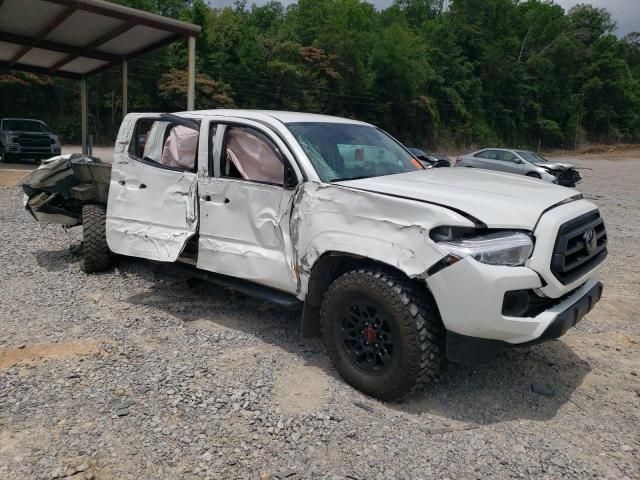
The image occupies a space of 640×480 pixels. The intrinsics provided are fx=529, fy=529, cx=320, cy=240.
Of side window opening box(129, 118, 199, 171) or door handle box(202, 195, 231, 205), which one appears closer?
door handle box(202, 195, 231, 205)

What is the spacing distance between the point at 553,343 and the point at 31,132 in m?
19.0

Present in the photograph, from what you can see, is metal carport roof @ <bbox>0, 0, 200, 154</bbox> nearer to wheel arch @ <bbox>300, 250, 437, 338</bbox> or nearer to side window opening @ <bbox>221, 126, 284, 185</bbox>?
side window opening @ <bbox>221, 126, 284, 185</bbox>

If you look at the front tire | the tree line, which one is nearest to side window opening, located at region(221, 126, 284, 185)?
the front tire

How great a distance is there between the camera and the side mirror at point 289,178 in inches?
149

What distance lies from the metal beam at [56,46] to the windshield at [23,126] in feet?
22.6

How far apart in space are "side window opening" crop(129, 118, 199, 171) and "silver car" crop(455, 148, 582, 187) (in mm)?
15562

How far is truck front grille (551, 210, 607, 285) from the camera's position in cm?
310

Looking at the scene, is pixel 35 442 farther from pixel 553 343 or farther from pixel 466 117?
pixel 466 117

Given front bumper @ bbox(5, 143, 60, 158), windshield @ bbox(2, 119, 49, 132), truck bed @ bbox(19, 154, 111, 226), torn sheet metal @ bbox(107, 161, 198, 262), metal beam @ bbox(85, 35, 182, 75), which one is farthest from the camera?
windshield @ bbox(2, 119, 49, 132)

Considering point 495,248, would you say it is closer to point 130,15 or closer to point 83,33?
point 130,15

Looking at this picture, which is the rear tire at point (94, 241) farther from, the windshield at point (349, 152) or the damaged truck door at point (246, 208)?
the windshield at point (349, 152)

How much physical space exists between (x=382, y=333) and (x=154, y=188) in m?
2.66

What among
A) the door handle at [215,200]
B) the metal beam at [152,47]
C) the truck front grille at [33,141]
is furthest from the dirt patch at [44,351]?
the truck front grille at [33,141]

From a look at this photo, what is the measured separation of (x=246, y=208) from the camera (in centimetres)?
413
